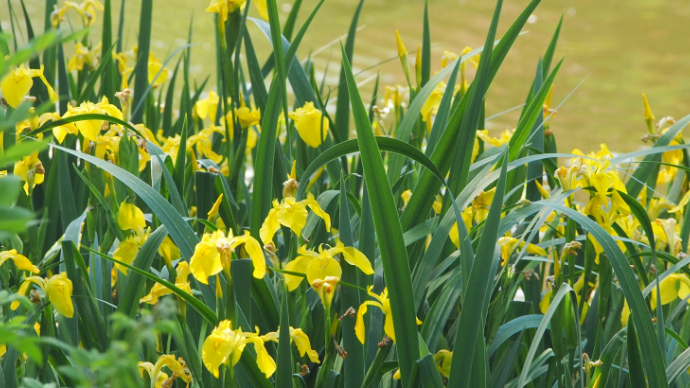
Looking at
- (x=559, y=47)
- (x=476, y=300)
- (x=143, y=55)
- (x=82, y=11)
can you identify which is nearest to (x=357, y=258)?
(x=476, y=300)

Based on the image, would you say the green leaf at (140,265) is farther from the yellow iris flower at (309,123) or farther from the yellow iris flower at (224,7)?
the yellow iris flower at (224,7)

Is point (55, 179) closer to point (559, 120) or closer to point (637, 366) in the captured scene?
point (637, 366)

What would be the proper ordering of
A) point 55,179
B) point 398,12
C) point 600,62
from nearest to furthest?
point 55,179 < point 600,62 < point 398,12

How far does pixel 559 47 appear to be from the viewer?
5.42 m

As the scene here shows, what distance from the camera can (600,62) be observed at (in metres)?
5.13

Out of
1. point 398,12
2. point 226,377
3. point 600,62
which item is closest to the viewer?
point 226,377

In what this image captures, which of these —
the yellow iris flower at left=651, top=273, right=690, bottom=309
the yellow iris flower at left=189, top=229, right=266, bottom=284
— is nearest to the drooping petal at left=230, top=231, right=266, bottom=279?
the yellow iris flower at left=189, top=229, right=266, bottom=284

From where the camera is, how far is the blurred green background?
13.4 feet

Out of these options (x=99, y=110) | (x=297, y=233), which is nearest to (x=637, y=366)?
(x=297, y=233)

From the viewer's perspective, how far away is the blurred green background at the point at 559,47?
4.09 meters

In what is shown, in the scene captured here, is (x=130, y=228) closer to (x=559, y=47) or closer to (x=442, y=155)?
(x=442, y=155)

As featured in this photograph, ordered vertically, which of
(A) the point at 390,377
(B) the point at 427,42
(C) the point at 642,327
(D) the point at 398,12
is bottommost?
(A) the point at 390,377

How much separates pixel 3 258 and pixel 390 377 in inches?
20.0

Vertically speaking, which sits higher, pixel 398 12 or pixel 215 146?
pixel 398 12
